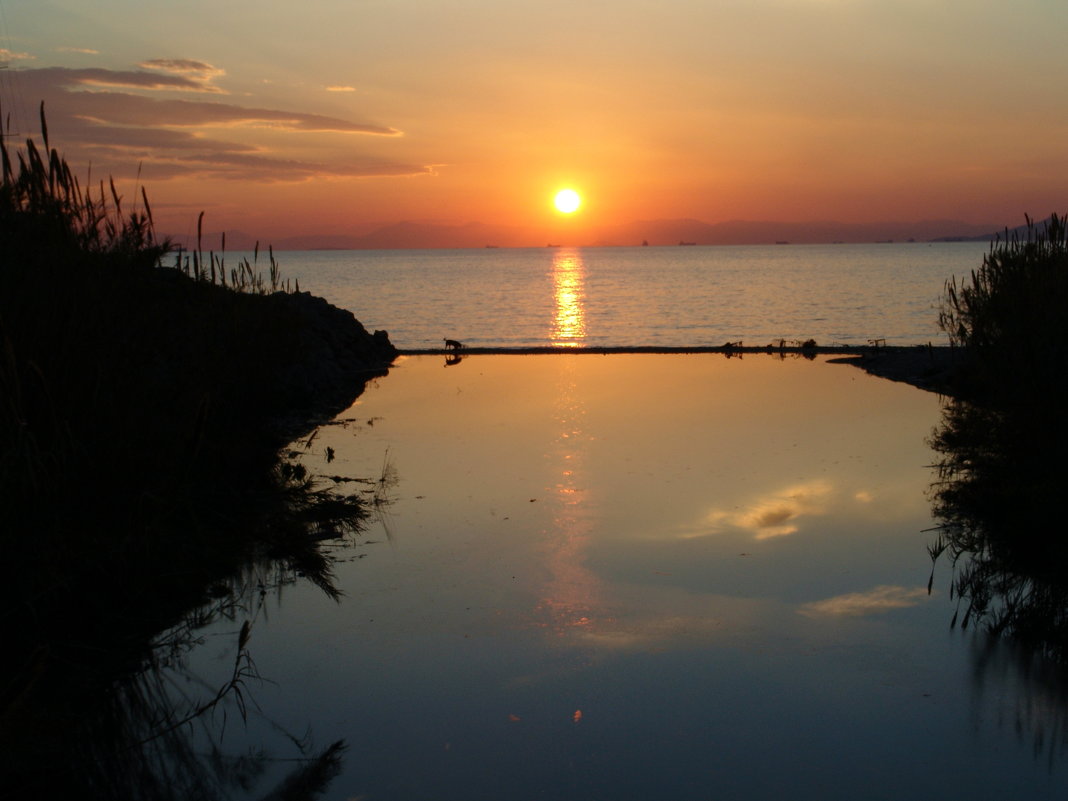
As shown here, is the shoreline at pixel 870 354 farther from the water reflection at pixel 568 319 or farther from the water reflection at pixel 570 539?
the water reflection at pixel 570 539

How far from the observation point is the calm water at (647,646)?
173 inches

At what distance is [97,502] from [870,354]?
19.7 meters

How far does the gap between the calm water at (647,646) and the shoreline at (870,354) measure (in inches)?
277

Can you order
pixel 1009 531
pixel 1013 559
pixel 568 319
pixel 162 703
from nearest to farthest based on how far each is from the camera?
pixel 162 703 < pixel 1013 559 < pixel 1009 531 < pixel 568 319

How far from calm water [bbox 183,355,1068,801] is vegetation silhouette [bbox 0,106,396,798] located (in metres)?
0.53

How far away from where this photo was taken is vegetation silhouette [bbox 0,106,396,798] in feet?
15.5

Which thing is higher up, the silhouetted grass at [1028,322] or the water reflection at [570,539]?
the silhouetted grass at [1028,322]

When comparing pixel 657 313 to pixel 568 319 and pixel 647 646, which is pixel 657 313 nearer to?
pixel 568 319

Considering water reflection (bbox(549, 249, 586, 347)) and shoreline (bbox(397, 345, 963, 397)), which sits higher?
water reflection (bbox(549, 249, 586, 347))

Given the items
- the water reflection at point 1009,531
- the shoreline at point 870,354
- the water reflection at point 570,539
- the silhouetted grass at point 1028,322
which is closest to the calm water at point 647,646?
the water reflection at point 570,539

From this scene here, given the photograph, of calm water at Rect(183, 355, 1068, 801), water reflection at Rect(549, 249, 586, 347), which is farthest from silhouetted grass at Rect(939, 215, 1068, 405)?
water reflection at Rect(549, 249, 586, 347)

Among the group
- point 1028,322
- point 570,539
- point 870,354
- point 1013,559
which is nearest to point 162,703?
point 570,539

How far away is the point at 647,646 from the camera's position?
5.77 m

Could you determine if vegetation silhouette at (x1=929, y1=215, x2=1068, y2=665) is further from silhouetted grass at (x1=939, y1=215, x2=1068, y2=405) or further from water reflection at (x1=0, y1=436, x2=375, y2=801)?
water reflection at (x1=0, y1=436, x2=375, y2=801)
